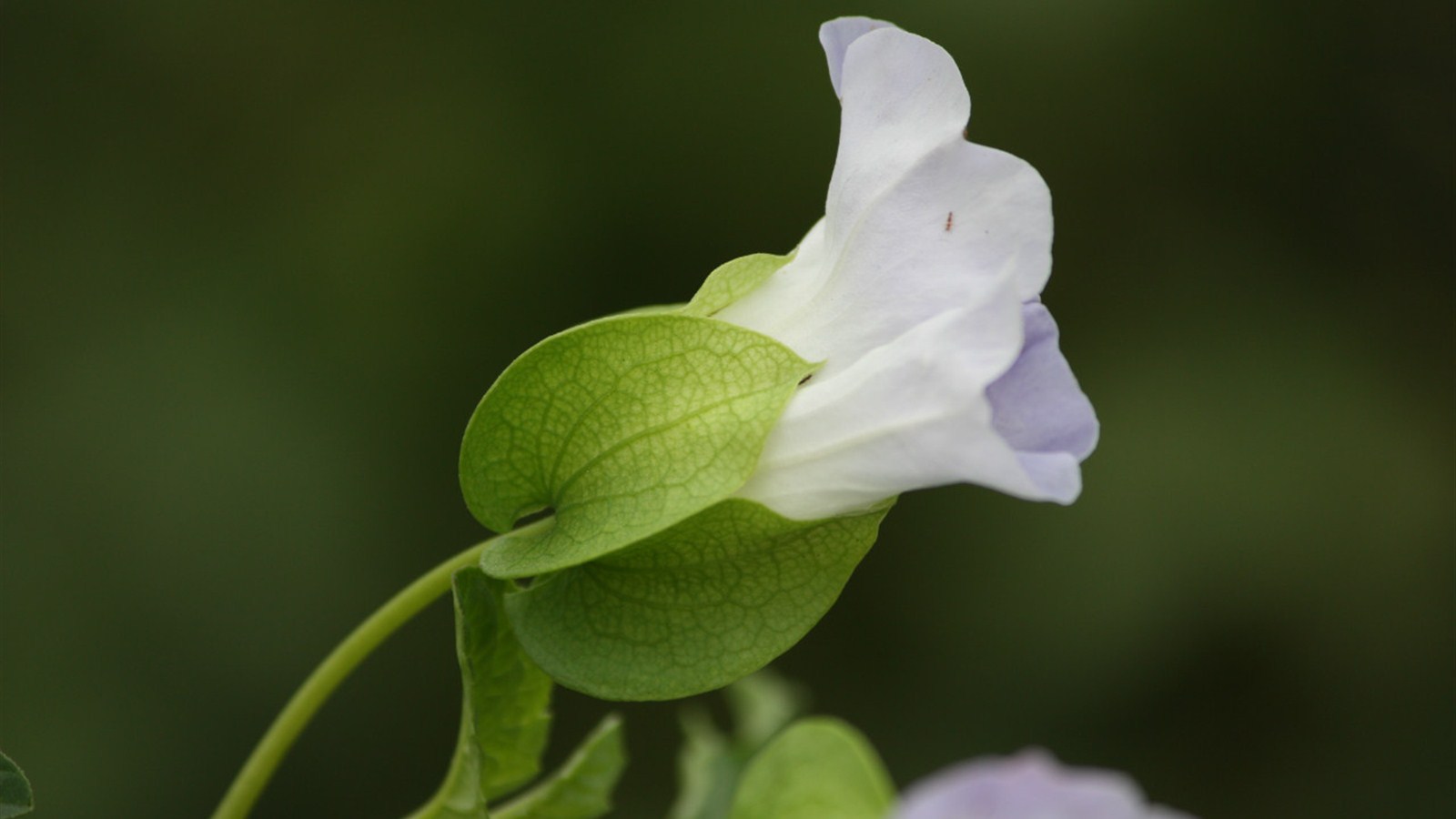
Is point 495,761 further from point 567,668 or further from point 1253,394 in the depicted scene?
point 1253,394

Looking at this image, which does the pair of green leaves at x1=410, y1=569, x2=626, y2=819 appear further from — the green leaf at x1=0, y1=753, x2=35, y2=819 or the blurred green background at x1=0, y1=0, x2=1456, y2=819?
the blurred green background at x1=0, y1=0, x2=1456, y2=819

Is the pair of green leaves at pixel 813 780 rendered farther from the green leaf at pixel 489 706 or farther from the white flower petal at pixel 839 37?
the white flower petal at pixel 839 37

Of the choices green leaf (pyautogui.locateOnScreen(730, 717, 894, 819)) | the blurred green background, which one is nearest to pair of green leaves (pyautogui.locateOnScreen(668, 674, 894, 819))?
green leaf (pyautogui.locateOnScreen(730, 717, 894, 819))

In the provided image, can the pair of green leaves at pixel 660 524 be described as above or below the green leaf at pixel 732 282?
below

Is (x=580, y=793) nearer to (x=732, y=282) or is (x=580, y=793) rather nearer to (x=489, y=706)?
(x=489, y=706)

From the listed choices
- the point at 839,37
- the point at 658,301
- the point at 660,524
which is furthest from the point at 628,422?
the point at 658,301

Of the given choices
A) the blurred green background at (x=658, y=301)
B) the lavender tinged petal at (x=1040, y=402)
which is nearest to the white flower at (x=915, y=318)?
the lavender tinged petal at (x=1040, y=402)
